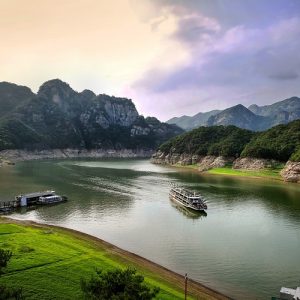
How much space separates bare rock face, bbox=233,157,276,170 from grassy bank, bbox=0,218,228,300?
116m

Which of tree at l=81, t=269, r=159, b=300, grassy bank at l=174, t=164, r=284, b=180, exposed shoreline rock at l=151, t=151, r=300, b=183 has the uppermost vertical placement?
exposed shoreline rock at l=151, t=151, r=300, b=183

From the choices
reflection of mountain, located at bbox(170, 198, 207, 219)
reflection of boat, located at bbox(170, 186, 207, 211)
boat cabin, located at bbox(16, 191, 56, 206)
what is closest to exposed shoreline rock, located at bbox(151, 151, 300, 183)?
reflection of boat, located at bbox(170, 186, 207, 211)

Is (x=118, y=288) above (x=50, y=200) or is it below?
above

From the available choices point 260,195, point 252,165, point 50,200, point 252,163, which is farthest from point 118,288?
point 252,163

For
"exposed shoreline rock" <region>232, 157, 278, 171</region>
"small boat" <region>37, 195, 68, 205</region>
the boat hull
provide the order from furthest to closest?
"exposed shoreline rock" <region>232, 157, 278, 171</region> → "small boat" <region>37, 195, 68, 205</region> → the boat hull

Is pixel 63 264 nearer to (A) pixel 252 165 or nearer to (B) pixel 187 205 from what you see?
(B) pixel 187 205

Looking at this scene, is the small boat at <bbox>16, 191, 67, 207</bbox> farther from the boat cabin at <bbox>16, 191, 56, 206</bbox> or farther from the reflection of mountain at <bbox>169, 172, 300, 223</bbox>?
the reflection of mountain at <bbox>169, 172, 300, 223</bbox>

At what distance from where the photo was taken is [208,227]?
220 ft

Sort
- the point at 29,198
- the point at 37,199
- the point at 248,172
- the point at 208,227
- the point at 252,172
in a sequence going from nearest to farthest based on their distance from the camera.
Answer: the point at 208,227, the point at 29,198, the point at 37,199, the point at 252,172, the point at 248,172

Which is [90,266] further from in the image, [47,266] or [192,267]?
[192,267]

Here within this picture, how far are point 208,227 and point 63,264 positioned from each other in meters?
32.7

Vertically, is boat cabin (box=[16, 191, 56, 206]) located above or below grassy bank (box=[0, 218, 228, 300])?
above

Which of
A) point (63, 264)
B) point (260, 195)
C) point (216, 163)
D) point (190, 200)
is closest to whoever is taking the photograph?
point (63, 264)

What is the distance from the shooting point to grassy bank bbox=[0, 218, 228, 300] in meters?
35.1
